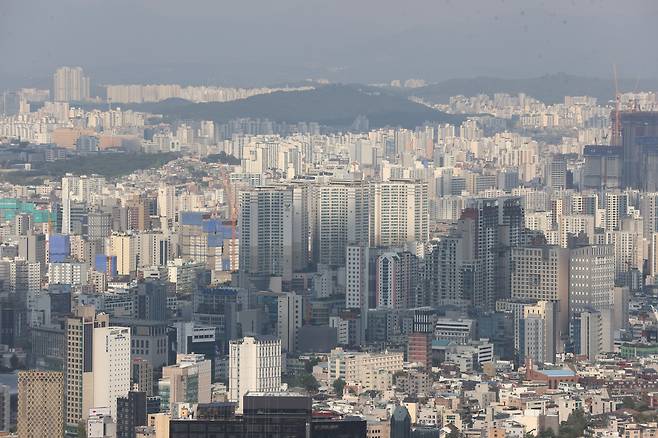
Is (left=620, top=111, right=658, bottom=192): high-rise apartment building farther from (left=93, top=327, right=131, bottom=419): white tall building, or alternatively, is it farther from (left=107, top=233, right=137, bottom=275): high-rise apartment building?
(left=93, top=327, right=131, bottom=419): white tall building

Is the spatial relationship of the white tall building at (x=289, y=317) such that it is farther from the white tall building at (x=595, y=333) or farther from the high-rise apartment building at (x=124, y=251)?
the high-rise apartment building at (x=124, y=251)

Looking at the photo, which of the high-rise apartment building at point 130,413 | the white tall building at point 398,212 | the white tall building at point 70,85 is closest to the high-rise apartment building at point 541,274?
the white tall building at point 398,212

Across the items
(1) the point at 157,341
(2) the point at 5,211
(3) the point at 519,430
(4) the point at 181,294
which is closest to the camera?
(3) the point at 519,430

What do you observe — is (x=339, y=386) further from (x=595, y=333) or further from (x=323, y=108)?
(x=323, y=108)

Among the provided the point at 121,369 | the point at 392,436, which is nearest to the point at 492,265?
the point at 121,369

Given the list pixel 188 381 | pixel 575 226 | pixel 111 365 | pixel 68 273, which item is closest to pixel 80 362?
pixel 111 365

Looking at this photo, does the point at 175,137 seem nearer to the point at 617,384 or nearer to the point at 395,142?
the point at 395,142
